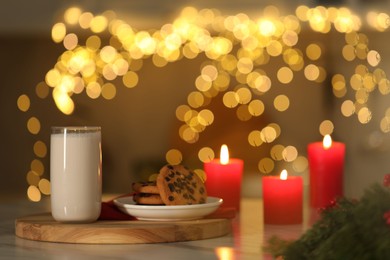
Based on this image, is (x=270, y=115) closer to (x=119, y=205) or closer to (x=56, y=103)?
(x=56, y=103)

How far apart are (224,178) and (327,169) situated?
0.70 feet

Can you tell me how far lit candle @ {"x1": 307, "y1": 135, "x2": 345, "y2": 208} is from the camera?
5.72 ft

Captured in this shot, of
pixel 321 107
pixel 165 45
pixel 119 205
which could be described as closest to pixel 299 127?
pixel 321 107

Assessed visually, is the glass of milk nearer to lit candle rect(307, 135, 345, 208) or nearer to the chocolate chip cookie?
the chocolate chip cookie

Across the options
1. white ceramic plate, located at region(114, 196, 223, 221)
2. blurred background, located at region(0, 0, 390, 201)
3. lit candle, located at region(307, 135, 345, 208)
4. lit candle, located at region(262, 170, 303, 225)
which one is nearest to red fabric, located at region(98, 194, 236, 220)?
white ceramic plate, located at region(114, 196, 223, 221)

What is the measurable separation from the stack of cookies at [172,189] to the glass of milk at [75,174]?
0.29 ft

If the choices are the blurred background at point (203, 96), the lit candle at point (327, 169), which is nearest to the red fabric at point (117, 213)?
the lit candle at point (327, 169)

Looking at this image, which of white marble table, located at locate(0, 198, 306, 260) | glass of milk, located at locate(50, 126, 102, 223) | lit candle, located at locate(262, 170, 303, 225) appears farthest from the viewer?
lit candle, located at locate(262, 170, 303, 225)

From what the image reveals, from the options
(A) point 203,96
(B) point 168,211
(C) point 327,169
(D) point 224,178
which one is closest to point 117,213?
(B) point 168,211

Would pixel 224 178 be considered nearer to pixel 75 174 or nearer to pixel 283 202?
pixel 283 202

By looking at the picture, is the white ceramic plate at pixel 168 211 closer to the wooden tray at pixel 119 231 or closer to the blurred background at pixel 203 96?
the wooden tray at pixel 119 231

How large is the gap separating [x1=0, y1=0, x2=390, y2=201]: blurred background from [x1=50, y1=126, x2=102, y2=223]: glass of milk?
153 cm

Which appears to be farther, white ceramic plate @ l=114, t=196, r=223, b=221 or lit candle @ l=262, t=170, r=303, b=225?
lit candle @ l=262, t=170, r=303, b=225

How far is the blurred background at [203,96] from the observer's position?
9.56ft
